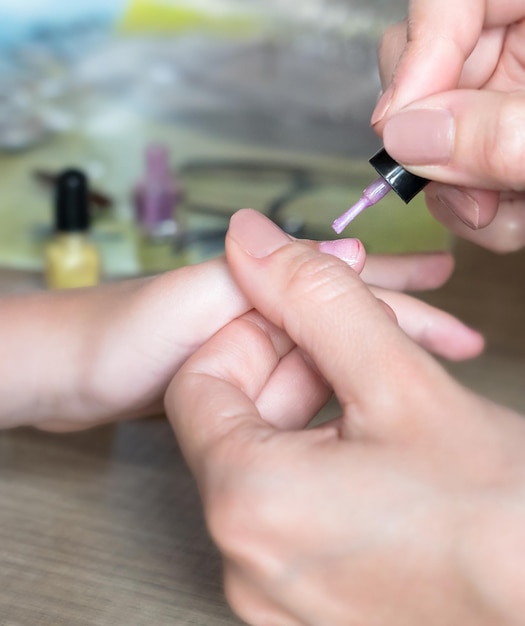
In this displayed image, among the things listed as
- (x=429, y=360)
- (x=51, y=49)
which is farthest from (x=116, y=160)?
(x=429, y=360)

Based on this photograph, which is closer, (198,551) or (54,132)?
(198,551)

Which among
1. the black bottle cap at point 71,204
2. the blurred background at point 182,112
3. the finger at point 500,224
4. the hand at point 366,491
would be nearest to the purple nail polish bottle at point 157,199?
the blurred background at point 182,112

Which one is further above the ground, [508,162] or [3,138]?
[508,162]

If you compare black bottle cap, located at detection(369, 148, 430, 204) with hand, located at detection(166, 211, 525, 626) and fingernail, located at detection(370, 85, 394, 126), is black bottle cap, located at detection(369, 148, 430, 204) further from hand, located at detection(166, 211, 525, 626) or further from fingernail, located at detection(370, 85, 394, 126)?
hand, located at detection(166, 211, 525, 626)

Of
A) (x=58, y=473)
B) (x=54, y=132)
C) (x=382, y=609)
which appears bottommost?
(x=54, y=132)

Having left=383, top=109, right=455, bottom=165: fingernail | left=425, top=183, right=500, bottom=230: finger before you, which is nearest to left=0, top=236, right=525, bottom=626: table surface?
left=425, top=183, right=500, bottom=230: finger

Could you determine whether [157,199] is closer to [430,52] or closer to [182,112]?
[182,112]

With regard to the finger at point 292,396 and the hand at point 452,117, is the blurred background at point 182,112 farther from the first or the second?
the finger at point 292,396

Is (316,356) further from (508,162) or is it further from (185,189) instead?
(185,189)
